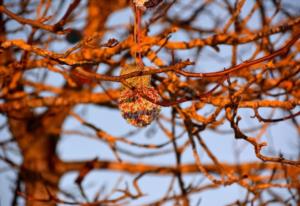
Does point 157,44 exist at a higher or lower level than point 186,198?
higher

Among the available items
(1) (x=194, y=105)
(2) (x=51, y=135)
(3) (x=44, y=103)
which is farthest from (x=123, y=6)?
(1) (x=194, y=105)

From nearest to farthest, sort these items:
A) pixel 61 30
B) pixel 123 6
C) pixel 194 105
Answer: pixel 61 30
pixel 194 105
pixel 123 6

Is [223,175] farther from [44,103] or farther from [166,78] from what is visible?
[44,103]

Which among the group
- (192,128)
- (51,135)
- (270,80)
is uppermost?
(51,135)

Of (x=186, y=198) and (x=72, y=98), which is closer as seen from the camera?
(x=186, y=198)

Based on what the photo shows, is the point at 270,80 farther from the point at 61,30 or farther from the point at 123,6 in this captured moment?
the point at 123,6

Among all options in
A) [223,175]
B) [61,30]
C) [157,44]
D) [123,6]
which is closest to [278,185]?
[223,175]

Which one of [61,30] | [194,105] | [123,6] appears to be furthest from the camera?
[123,6]
